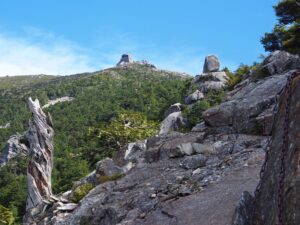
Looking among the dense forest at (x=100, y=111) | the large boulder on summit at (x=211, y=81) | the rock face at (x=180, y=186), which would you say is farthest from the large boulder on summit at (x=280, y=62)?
the large boulder on summit at (x=211, y=81)

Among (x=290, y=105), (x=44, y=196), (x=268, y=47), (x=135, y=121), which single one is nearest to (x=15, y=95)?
(x=135, y=121)

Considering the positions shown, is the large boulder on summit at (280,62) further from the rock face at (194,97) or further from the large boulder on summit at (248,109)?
the rock face at (194,97)

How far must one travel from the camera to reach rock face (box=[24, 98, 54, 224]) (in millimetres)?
24641

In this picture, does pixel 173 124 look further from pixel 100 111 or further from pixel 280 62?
pixel 100 111

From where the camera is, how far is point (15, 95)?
190 metres

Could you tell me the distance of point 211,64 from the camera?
73.2 m

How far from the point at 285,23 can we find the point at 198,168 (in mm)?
25790

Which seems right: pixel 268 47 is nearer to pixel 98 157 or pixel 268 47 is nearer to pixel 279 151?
pixel 98 157

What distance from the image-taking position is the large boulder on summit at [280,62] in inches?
1009

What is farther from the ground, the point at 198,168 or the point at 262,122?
the point at 262,122

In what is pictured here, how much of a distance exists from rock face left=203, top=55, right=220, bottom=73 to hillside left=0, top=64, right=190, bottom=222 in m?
4.14

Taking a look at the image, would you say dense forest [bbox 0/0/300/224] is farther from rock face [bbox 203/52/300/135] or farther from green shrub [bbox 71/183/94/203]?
green shrub [bbox 71/183/94/203]

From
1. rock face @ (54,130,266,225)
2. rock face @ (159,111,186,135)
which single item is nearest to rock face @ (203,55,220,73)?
rock face @ (159,111,186,135)

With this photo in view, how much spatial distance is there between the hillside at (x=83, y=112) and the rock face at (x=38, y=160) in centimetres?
2196
